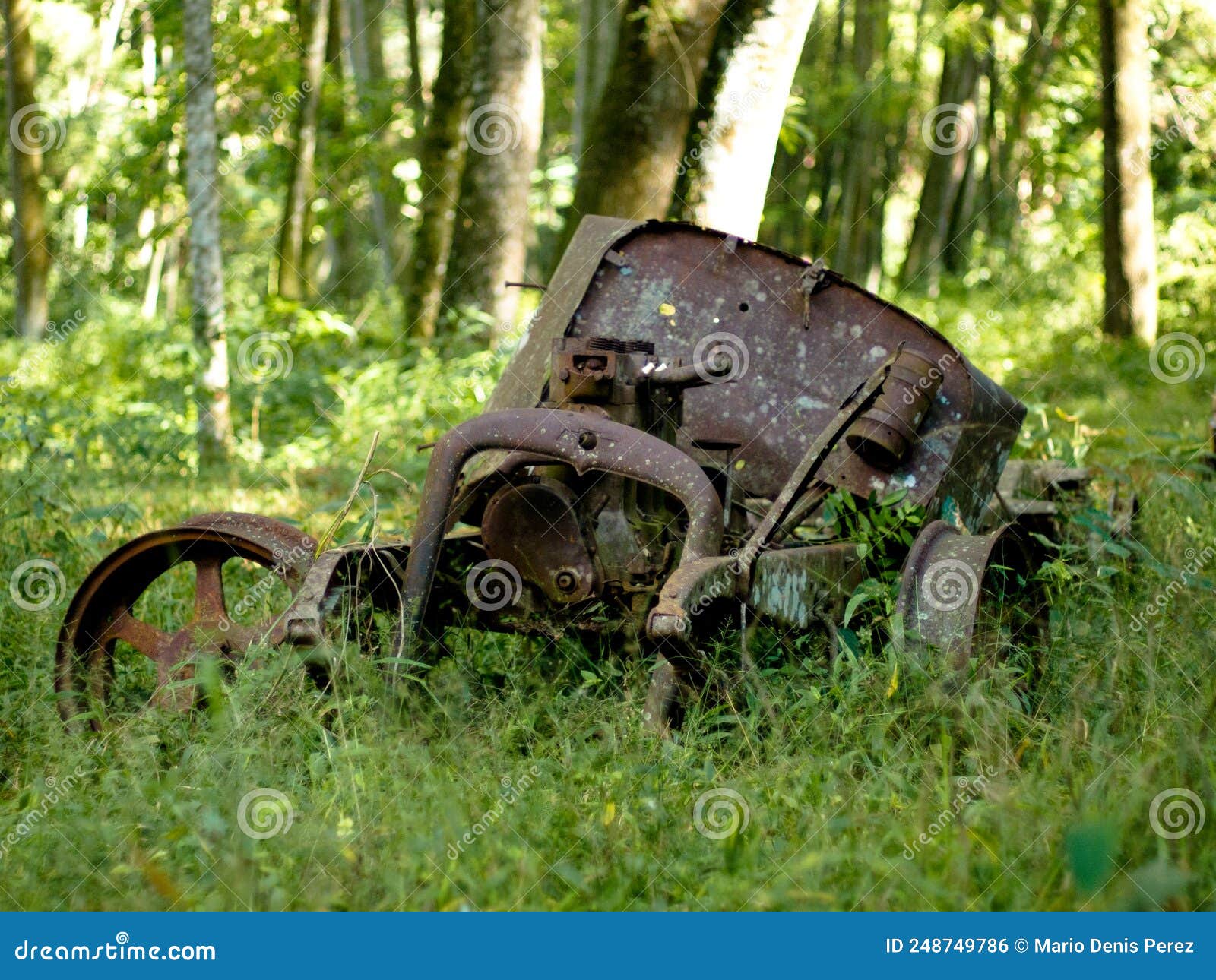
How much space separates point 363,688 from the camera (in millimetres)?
3986

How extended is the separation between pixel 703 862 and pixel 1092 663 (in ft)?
5.92

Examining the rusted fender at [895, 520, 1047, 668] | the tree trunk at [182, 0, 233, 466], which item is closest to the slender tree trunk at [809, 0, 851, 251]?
A: the tree trunk at [182, 0, 233, 466]

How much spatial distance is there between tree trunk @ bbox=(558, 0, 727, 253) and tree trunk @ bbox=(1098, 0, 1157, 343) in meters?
6.15

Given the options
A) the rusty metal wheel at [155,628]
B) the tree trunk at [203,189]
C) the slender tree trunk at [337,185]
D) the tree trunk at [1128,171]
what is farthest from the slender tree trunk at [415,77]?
the rusty metal wheel at [155,628]

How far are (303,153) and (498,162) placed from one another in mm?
4355

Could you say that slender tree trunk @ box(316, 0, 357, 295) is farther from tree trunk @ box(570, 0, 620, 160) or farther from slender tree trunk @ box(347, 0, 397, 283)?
tree trunk @ box(570, 0, 620, 160)

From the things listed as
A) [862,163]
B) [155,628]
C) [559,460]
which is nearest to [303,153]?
[862,163]

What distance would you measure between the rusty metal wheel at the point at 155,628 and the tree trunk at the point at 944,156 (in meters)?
17.9

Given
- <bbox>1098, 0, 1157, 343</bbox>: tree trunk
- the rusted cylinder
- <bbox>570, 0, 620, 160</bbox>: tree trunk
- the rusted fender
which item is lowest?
the rusted fender

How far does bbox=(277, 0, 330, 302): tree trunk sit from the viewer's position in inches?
565

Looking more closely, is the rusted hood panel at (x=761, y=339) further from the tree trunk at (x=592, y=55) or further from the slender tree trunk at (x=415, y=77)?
the tree trunk at (x=592, y=55)

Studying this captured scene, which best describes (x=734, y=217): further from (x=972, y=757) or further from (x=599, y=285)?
(x=972, y=757)

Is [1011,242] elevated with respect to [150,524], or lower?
elevated

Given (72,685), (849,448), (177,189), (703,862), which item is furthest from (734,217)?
(177,189)
